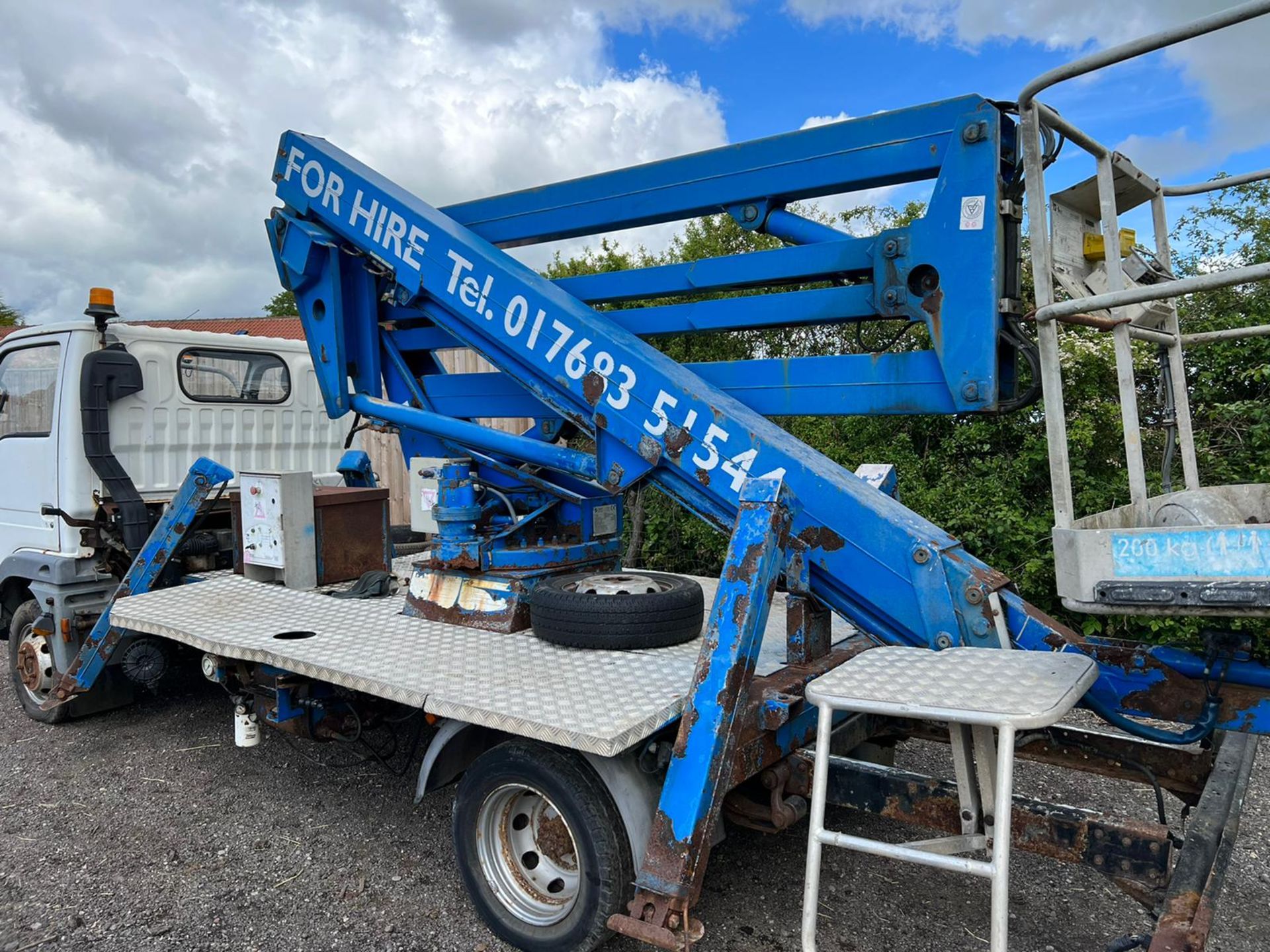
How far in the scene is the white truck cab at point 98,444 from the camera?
5.21 metres

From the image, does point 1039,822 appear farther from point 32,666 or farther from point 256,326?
point 256,326

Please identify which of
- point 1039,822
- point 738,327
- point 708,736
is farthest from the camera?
point 738,327

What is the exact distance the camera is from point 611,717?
272 cm

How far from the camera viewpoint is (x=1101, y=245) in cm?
276

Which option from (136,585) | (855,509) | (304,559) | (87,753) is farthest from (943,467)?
(87,753)

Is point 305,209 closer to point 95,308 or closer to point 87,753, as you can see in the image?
point 95,308

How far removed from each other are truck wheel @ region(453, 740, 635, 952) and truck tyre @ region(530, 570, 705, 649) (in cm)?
63

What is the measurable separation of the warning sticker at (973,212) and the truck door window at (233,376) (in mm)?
4918

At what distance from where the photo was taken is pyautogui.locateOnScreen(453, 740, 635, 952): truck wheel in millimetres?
2801

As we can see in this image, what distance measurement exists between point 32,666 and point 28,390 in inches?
69.3

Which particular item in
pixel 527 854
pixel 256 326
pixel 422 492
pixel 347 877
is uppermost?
pixel 256 326

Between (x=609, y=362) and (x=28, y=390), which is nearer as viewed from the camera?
(x=609, y=362)

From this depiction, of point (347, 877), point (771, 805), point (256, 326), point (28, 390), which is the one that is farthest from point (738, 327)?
point (256, 326)

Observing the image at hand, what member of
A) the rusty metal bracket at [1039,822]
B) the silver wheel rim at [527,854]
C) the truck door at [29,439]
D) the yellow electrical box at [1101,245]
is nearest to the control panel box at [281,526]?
the truck door at [29,439]
